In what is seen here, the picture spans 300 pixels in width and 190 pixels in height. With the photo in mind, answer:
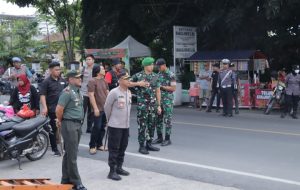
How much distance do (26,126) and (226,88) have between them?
888cm

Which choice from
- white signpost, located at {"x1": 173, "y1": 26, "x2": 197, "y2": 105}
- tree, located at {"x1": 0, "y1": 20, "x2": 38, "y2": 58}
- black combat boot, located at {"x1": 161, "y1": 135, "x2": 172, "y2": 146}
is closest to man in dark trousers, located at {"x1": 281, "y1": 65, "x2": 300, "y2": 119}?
white signpost, located at {"x1": 173, "y1": 26, "x2": 197, "y2": 105}

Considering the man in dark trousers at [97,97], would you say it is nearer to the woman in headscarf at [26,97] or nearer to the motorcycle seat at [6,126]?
the woman in headscarf at [26,97]

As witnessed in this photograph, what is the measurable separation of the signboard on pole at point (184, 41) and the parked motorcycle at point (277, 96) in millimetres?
5222

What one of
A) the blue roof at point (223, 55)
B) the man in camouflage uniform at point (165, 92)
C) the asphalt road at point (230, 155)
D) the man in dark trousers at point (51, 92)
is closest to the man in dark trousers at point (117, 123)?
the asphalt road at point (230, 155)

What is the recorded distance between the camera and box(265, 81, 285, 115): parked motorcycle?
15971 millimetres

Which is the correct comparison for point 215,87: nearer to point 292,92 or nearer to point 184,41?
point 292,92

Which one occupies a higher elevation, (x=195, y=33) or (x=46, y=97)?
(x=195, y=33)

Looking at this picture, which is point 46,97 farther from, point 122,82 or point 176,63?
point 176,63

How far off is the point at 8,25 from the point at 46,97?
46.3 metres

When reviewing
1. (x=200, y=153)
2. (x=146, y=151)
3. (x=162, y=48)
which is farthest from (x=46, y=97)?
(x=162, y=48)

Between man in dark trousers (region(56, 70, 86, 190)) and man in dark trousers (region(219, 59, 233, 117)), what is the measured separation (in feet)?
31.2

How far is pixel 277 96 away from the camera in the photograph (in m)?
16.0

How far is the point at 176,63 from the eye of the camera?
21.5 m

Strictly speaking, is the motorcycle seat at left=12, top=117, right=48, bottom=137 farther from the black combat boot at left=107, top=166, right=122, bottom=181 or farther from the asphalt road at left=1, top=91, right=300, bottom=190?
the black combat boot at left=107, top=166, right=122, bottom=181
